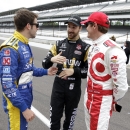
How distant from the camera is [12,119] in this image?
84.7 inches

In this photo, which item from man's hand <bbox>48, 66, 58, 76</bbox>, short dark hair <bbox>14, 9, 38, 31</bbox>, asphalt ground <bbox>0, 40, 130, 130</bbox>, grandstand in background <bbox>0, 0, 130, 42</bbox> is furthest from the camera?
grandstand in background <bbox>0, 0, 130, 42</bbox>

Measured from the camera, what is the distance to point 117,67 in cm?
203

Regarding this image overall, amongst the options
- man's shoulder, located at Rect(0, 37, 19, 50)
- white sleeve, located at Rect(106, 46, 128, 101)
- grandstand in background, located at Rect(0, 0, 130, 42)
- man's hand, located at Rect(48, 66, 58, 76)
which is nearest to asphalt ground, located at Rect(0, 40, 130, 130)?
man's hand, located at Rect(48, 66, 58, 76)

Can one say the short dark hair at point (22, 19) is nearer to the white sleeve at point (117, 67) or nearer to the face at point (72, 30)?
the face at point (72, 30)

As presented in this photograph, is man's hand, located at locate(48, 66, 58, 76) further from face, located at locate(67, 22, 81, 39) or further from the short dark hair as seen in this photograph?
the short dark hair

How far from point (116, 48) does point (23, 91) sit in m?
1.12

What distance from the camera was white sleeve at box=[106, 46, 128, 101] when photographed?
6.64ft

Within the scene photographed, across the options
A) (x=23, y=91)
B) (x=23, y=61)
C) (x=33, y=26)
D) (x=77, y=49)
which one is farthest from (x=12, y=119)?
(x=77, y=49)

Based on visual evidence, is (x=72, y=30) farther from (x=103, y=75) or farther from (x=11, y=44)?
(x=11, y=44)

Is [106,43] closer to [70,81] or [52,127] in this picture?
[70,81]

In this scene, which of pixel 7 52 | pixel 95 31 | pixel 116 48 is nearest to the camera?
pixel 7 52

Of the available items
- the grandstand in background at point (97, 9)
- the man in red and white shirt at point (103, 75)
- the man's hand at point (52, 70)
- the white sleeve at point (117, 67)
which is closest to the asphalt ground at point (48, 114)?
Answer: the man's hand at point (52, 70)

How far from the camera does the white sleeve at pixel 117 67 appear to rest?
2.03m

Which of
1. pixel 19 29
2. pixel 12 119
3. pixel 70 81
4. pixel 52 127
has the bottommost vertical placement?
pixel 52 127
